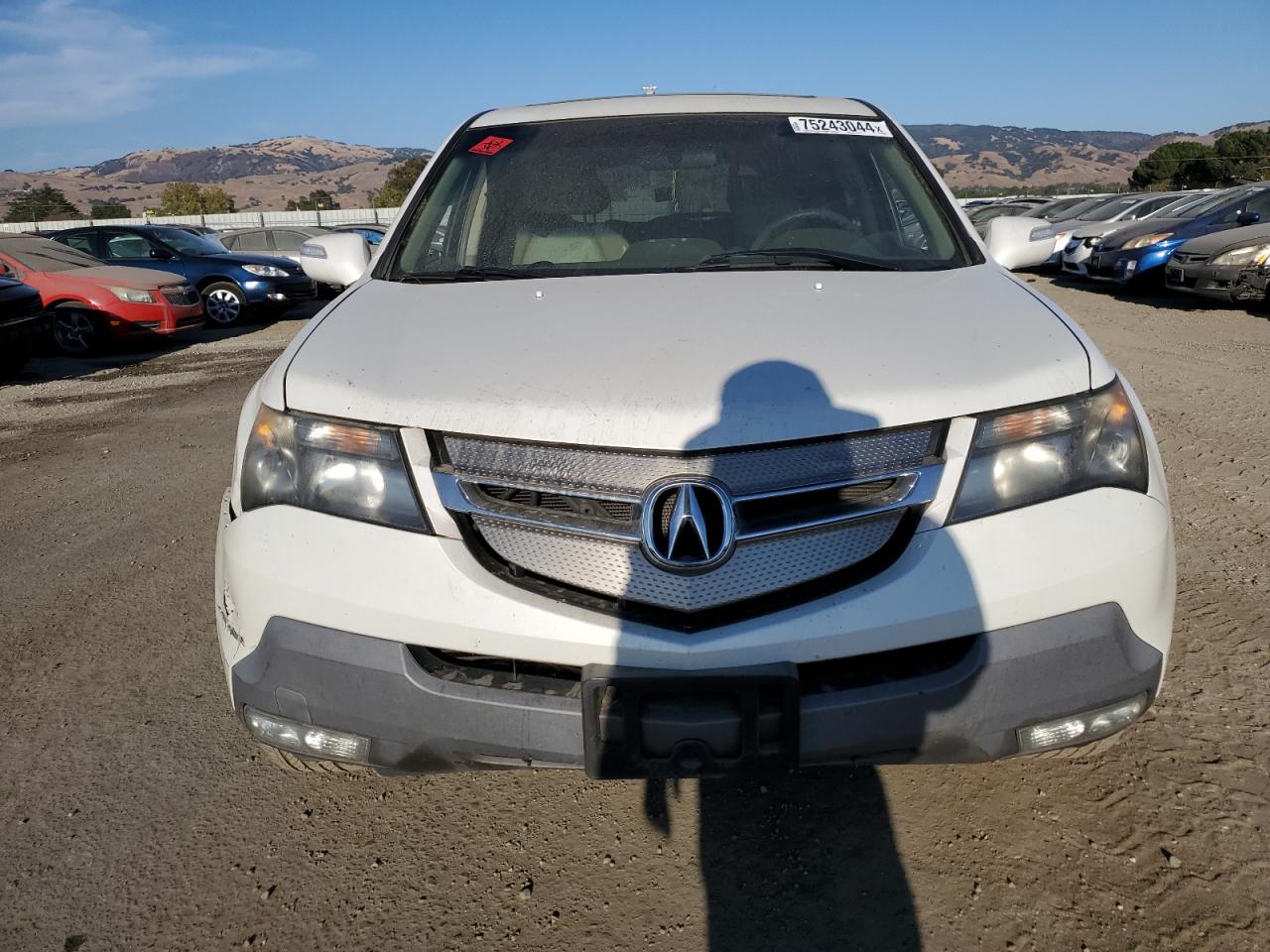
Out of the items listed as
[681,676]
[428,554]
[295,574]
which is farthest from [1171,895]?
[295,574]

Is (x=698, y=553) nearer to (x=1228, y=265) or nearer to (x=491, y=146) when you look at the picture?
(x=491, y=146)

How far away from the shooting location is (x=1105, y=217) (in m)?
18.0

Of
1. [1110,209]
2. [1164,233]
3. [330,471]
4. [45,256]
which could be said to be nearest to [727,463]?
[330,471]

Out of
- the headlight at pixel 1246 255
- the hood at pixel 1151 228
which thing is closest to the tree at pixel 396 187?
the hood at pixel 1151 228

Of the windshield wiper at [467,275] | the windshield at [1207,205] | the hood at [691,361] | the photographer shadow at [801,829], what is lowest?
the photographer shadow at [801,829]

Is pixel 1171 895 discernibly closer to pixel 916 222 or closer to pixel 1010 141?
pixel 916 222

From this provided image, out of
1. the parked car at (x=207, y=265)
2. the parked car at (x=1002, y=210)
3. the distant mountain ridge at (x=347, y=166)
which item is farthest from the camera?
the distant mountain ridge at (x=347, y=166)

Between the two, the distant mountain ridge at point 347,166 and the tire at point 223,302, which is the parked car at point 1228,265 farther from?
the distant mountain ridge at point 347,166

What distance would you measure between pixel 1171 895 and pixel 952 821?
1.48 ft

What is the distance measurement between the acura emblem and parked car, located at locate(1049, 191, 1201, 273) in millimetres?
15651

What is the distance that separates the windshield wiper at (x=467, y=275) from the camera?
266 centimetres

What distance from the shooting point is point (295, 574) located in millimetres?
1798

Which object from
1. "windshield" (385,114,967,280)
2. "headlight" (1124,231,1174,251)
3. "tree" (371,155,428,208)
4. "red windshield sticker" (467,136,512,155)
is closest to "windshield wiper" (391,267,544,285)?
"windshield" (385,114,967,280)

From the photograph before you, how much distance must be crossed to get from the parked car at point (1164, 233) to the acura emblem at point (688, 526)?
1284cm
